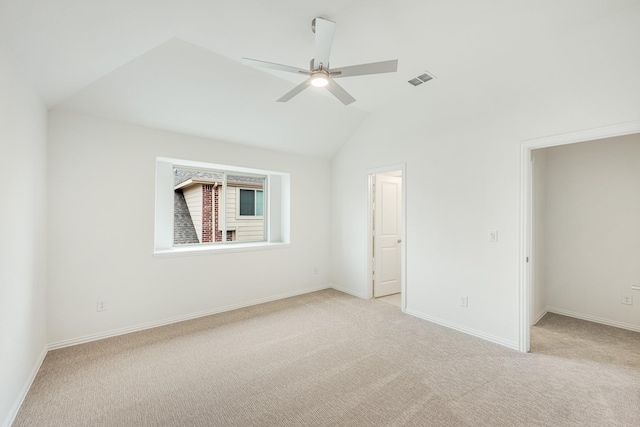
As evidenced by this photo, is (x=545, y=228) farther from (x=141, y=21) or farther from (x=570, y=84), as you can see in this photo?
(x=141, y=21)

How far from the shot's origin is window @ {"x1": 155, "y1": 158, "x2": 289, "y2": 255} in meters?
3.97

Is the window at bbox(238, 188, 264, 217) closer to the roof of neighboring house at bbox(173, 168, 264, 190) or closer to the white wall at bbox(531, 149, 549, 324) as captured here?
the roof of neighboring house at bbox(173, 168, 264, 190)

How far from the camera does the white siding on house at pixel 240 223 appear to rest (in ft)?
15.8

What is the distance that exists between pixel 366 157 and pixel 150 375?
390 centimetres

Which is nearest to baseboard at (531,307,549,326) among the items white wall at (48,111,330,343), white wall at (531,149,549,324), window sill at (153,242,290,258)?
white wall at (531,149,549,324)

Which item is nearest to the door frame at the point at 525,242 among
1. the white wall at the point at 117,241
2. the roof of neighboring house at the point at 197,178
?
the white wall at the point at 117,241

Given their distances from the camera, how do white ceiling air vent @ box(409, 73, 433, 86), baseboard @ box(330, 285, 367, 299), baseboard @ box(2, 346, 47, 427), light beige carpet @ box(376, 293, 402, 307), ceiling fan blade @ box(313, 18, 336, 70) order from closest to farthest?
ceiling fan blade @ box(313, 18, 336, 70)
baseboard @ box(2, 346, 47, 427)
white ceiling air vent @ box(409, 73, 433, 86)
light beige carpet @ box(376, 293, 402, 307)
baseboard @ box(330, 285, 367, 299)

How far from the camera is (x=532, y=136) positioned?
9.48ft

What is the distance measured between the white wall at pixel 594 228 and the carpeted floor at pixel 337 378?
0.41 metres

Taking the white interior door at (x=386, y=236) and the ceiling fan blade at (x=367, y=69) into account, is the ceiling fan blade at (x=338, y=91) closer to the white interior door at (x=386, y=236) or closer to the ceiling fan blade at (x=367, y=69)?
the ceiling fan blade at (x=367, y=69)

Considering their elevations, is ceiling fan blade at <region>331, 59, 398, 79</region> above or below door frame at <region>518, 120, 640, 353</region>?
above

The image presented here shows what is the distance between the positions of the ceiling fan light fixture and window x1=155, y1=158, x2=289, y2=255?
2417mm

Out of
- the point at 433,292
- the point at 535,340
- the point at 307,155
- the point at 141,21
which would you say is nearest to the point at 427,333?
the point at 433,292

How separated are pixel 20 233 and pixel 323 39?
2.64 meters
